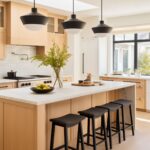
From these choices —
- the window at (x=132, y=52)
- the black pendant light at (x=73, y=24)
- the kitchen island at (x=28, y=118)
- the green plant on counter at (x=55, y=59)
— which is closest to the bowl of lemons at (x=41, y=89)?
the kitchen island at (x=28, y=118)

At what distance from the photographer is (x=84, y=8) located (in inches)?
258

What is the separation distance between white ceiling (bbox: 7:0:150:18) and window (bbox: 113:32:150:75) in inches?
33.2

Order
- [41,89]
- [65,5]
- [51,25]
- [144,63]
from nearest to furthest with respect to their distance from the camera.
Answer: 1. [41,89]
2. [65,5]
3. [51,25]
4. [144,63]

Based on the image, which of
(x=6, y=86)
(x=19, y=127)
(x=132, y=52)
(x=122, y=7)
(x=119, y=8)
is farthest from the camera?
(x=132, y=52)

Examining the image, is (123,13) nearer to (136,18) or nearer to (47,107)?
(136,18)

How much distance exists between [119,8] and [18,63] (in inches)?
117

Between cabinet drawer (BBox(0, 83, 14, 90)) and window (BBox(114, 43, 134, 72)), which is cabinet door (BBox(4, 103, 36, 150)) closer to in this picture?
cabinet drawer (BBox(0, 83, 14, 90))

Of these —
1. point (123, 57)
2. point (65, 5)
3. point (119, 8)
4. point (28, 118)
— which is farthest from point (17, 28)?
point (123, 57)

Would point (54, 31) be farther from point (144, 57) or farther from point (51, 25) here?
point (144, 57)

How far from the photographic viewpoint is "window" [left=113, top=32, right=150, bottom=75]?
286 inches

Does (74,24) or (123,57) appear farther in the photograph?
(123,57)

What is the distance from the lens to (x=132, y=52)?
7508 mm

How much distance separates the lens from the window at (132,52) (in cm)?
727

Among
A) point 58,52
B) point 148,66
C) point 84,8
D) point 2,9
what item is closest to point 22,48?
point 2,9
